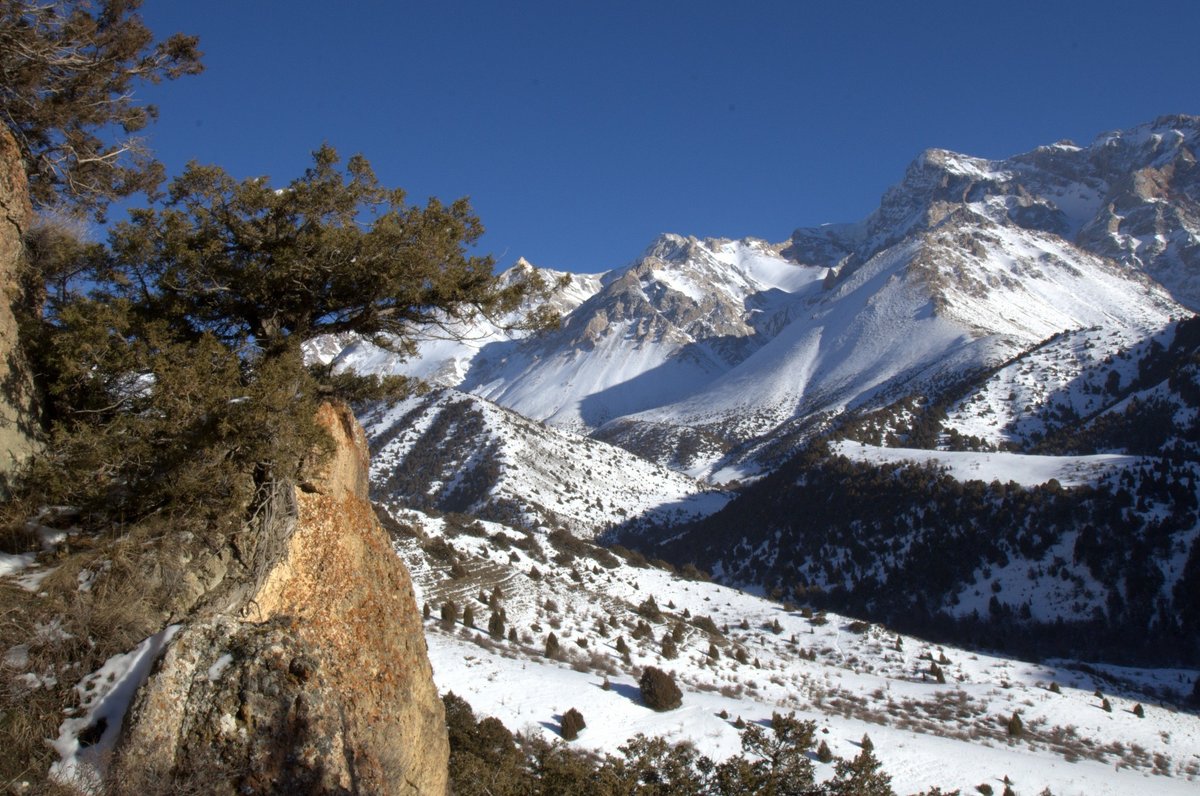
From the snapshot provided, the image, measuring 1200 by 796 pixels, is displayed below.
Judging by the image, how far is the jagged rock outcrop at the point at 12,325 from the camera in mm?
6879

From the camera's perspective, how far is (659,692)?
882 inches

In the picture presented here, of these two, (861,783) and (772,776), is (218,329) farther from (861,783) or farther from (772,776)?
(861,783)

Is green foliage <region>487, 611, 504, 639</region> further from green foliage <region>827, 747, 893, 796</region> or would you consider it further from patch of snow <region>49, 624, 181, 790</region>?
patch of snow <region>49, 624, 181, 790</region>

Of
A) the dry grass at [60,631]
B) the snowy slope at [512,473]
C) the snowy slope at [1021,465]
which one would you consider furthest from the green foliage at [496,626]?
the snowy slope at [1021,465]

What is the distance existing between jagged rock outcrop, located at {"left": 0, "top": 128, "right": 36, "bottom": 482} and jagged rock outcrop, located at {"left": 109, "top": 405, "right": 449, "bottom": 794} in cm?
238

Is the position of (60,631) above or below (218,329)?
below

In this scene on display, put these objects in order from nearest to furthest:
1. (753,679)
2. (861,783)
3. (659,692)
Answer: (861,783) → (659,692) → (753,679)

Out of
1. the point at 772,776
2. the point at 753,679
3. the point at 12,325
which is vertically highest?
the point at 12,325

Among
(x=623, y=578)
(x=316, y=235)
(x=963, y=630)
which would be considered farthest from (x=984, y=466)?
(x=316, y=235)

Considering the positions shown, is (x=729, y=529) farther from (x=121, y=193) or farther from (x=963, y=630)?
(x=121, y=193)

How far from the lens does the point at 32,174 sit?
9.26 meters

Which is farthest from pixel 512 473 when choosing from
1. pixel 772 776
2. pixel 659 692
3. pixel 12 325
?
pixel 12 325

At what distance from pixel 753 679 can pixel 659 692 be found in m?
8.65

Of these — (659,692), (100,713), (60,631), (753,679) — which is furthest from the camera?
(753,679)
